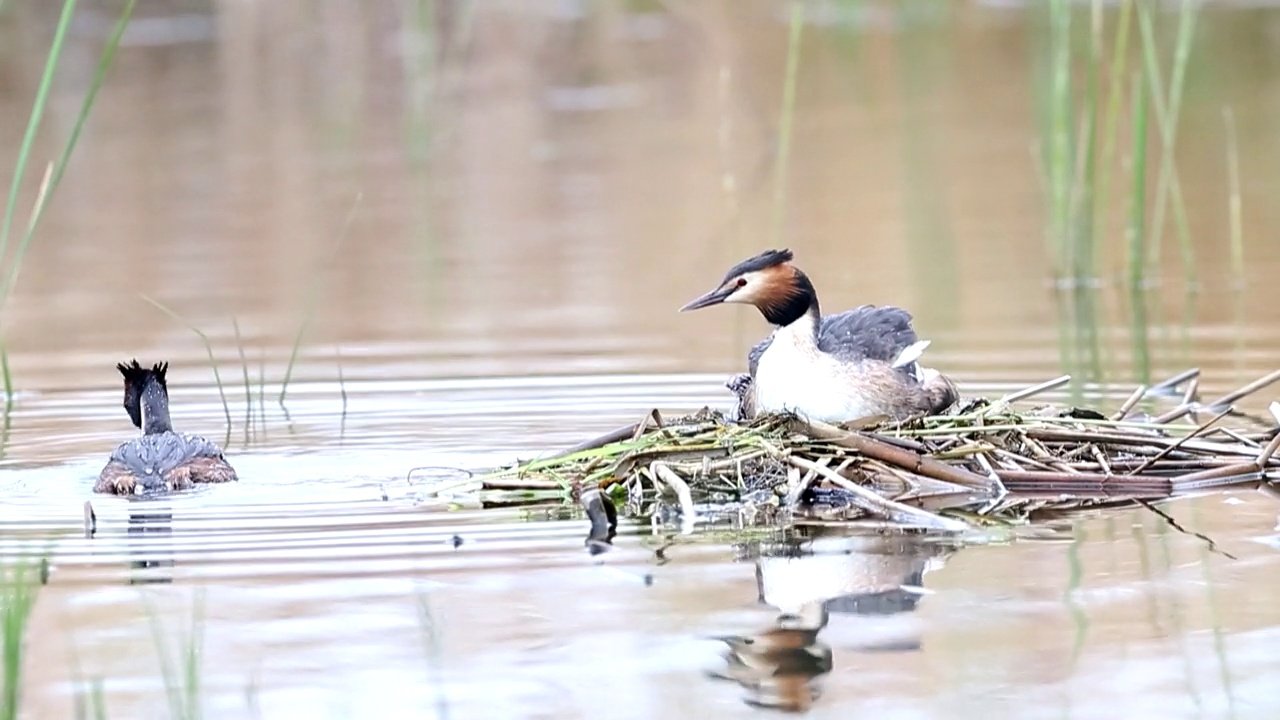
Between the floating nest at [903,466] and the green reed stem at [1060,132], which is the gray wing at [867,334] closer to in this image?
the floating nest at [903,466]

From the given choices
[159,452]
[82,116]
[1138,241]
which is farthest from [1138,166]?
[82,116]

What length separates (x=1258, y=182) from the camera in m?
13.4

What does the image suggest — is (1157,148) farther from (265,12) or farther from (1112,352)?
(265,12)

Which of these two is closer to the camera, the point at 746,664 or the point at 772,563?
the point at 746,664

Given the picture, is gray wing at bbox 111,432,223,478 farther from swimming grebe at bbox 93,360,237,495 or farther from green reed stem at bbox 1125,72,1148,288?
green reed stem at bbox 1125,72,1148,288

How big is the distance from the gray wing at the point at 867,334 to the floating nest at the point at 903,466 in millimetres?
365

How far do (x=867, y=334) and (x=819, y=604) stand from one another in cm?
225

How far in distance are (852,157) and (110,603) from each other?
11.4 meters

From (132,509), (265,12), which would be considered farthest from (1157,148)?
(265,12)

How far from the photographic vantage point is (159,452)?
6621 millimetres

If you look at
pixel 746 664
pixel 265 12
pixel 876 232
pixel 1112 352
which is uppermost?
pixel 265 12

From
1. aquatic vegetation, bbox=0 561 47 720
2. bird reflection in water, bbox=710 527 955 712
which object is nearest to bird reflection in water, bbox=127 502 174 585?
aquatic vegetation, bbox=0 561 47 720

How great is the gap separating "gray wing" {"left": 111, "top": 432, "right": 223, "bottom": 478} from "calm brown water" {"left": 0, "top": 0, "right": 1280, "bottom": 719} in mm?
165

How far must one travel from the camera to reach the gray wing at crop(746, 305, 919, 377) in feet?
22.6
